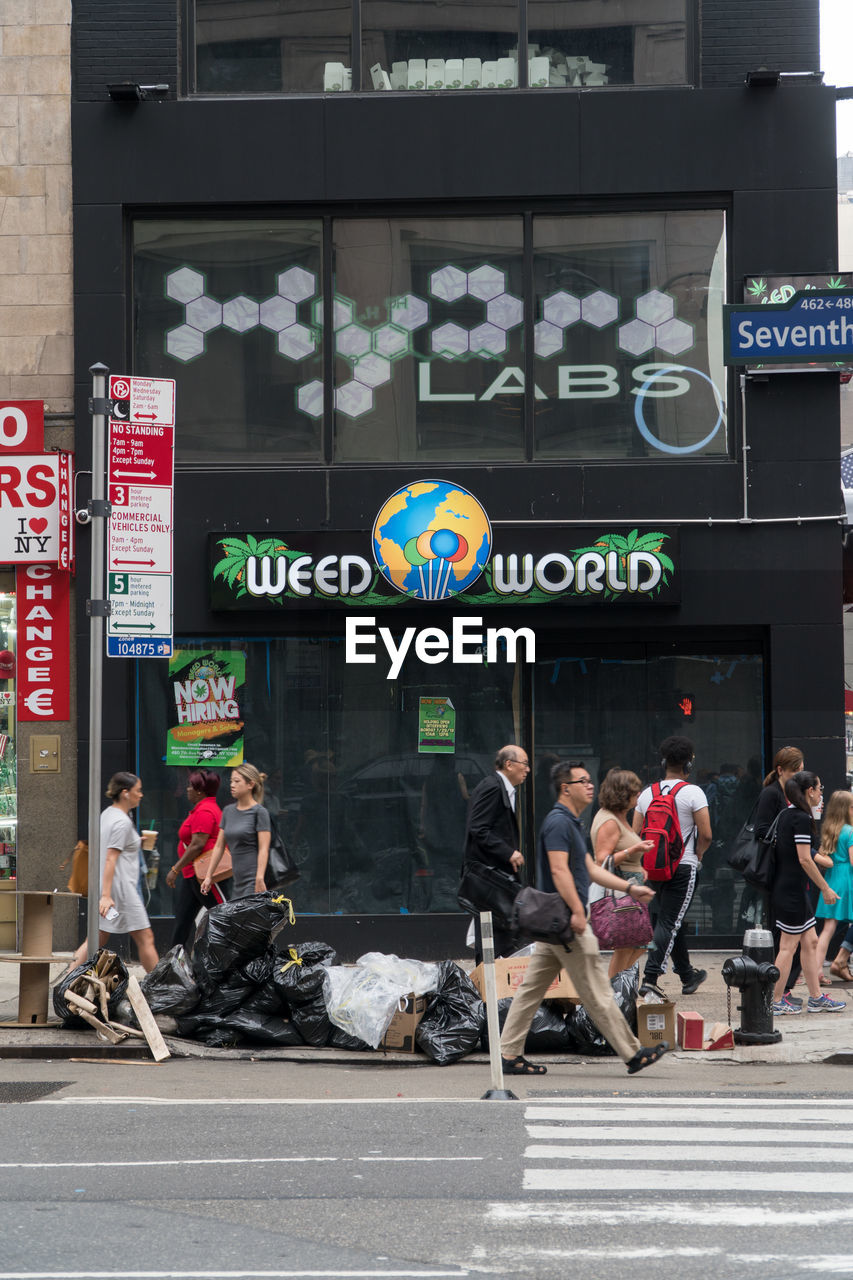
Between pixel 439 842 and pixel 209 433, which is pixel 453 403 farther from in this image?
pixel 439 842

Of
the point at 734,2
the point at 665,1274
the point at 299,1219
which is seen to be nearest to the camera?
the point at 665,1274

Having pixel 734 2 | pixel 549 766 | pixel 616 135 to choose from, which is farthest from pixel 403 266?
pixel 549 766

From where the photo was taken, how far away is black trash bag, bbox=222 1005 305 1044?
1034cm

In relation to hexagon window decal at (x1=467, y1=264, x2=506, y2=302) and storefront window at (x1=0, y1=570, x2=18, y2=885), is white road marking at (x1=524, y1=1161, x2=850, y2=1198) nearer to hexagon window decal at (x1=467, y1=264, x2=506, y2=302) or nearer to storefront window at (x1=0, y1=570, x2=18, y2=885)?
storefront window at (x1=0, y1=570, x2=18, y2=885)

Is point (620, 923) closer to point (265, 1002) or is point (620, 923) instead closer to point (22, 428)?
point (265, 1002)

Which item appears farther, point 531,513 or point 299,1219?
point 531,513

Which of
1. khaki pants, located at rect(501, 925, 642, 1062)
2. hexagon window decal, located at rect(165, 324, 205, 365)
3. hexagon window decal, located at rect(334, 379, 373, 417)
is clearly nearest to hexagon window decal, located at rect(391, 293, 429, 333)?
hexagon window decal, located at rect(334, 379, 373, 417)

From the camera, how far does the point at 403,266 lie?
14008mm

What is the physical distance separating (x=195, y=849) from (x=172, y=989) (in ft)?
5.91

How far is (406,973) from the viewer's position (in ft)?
34.1

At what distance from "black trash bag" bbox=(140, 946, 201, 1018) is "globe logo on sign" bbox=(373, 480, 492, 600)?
4363 millimetres

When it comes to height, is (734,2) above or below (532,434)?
above

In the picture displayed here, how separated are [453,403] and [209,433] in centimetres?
226

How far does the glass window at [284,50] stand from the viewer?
1399 centimetres
